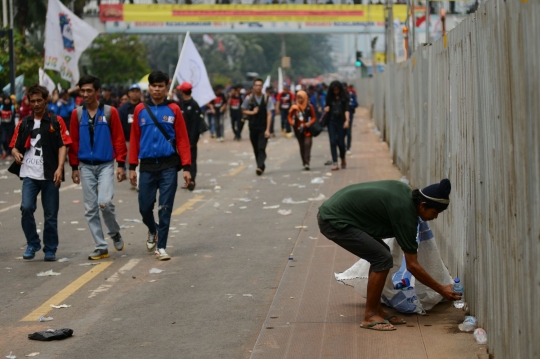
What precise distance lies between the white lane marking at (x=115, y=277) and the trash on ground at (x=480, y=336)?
3.43m

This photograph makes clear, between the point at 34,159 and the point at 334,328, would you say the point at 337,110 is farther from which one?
the point at 334,328

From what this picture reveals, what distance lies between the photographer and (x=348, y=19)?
205 feet

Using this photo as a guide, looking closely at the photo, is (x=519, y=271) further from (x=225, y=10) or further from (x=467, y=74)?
(x=225, y=10)

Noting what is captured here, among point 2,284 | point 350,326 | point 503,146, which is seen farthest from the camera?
point 2,284

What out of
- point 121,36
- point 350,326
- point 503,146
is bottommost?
point 350,326

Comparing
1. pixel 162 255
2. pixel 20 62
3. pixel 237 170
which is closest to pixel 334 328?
pixel 162 255

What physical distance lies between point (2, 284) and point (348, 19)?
55691 mm

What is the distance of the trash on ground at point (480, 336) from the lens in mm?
6238

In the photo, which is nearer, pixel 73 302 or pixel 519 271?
pixel 519 271

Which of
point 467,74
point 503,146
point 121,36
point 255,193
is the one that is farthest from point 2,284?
point 121,36

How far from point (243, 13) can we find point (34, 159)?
5320 centimetres

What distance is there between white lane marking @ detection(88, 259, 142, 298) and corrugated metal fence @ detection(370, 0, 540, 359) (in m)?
3.08

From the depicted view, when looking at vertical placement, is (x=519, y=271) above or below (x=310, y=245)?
above

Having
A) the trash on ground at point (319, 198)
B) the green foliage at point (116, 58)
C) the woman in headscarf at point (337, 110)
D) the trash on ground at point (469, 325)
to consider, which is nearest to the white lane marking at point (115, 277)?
the trash on ground at point (469, 325)
